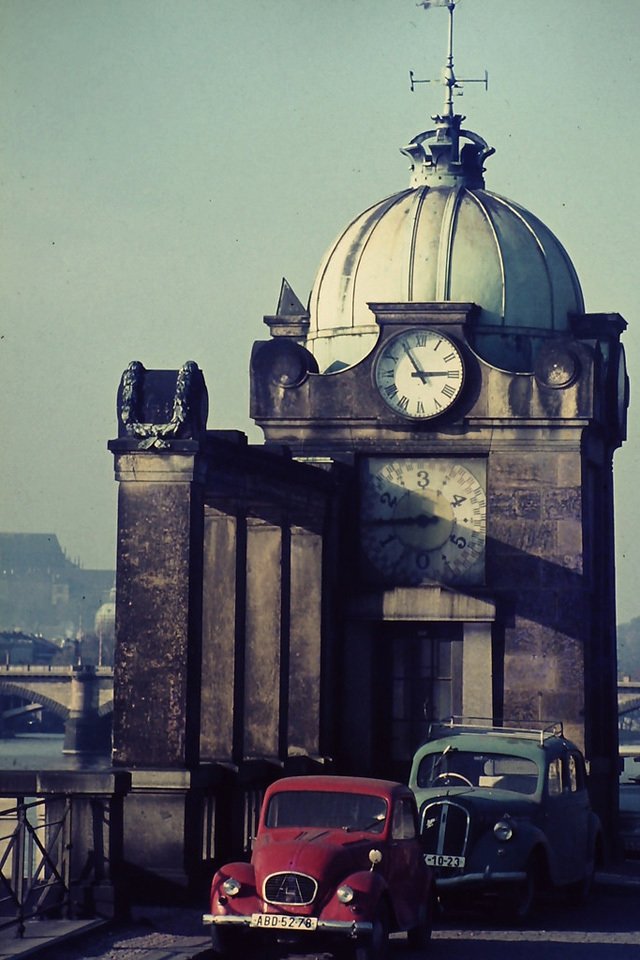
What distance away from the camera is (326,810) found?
18312mm

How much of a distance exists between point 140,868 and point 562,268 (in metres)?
13.4

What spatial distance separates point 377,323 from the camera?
28.1 metres

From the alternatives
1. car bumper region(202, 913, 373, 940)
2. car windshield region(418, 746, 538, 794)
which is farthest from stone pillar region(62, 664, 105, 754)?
car bumper region(202, 913, 373, 940)

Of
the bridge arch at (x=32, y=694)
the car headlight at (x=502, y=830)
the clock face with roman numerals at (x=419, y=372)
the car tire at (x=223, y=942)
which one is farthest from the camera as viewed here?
the bridge arch at (x=32, y=694)

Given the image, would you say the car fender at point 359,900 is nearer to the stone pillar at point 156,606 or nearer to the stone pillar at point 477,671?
the stone pillar at point 156,606

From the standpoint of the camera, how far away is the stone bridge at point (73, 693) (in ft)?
412

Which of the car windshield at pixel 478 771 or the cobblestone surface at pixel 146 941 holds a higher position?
the car windshield at pixel 478 771

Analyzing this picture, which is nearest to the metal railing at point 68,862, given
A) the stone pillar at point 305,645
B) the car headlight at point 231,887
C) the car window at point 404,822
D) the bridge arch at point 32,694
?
the car headlight at point 231,887

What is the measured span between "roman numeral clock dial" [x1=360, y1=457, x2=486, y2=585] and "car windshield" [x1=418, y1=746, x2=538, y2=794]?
5.81m

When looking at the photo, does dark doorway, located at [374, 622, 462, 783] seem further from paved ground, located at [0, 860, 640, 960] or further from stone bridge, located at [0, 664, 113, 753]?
stone bridge, located at [0, 664, 113, 753]

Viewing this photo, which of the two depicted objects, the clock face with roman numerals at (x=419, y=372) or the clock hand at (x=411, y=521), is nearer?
the clock face with roman numerals at (x=419, y=372)

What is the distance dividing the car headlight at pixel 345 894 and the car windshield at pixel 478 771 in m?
5.22

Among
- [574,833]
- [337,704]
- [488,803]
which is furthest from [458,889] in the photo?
[337,704]

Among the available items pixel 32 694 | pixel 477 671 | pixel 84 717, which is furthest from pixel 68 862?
pixel 32 694
